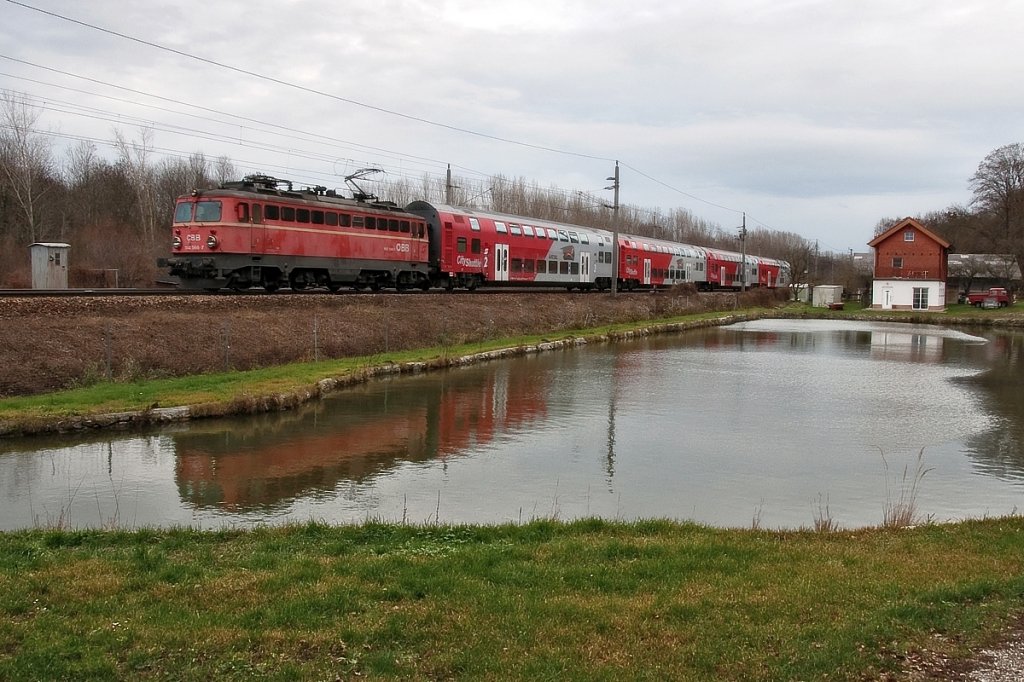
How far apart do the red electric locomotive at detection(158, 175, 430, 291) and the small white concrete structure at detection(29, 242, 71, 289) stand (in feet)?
19.1

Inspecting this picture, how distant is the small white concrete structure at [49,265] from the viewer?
2961cm

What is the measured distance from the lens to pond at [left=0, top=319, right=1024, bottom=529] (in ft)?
39.8

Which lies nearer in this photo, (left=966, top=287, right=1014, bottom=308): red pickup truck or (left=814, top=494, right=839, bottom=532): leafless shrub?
(left=814, top=494, right=839, bottom=532): leafless shrub

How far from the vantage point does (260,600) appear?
656cm

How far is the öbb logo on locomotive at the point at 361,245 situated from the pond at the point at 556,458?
22.2 ft

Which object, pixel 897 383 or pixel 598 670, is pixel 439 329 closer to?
pixel 897 383

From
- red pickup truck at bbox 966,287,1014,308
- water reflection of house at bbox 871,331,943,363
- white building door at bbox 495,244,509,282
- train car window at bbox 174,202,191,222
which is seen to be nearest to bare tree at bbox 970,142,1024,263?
red pickup truck at bbox 966,287,1014,308

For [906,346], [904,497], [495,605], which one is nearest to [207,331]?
[904,497]

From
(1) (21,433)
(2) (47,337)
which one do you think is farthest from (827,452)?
(2) (47,337)

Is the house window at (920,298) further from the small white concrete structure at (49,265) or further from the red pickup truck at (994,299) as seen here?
the small white concrete structure at (49,265)

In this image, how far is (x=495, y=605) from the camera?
643cm

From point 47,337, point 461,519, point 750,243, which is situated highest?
point 750,243

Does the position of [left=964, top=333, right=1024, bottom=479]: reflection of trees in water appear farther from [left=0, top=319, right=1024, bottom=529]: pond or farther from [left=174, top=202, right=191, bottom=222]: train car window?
[left=174, top=202, right=191, bottom=222]: train car window

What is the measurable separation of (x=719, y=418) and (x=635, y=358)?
14.0 m
